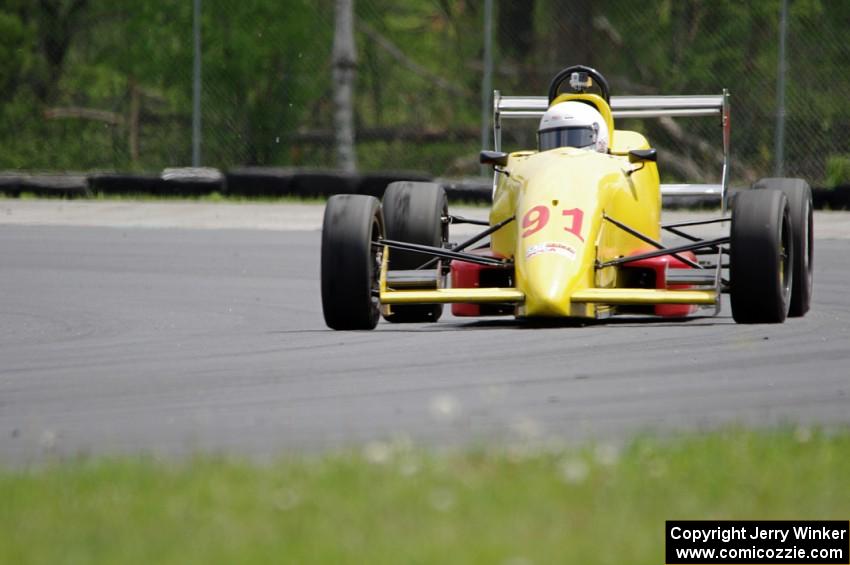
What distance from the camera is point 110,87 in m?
23.8

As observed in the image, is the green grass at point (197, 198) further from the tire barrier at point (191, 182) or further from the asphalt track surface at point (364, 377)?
the asphalt track surface at point (364, 377)

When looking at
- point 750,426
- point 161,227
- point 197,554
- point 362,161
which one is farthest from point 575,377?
point 362,161

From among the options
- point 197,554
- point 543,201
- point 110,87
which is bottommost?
point 197,554

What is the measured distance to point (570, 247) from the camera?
881 centimetres

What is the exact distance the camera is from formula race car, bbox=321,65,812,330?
28.4 feet

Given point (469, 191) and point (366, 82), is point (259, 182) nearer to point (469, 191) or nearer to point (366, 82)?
point (469, 191)

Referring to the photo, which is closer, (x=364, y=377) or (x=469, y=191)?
(x=364, y=377)

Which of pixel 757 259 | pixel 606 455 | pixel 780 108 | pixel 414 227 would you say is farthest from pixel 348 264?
pixel 780 108

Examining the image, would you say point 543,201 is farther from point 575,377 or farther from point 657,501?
point 657,501

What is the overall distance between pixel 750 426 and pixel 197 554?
2.45 metres

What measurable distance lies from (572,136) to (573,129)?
43mm

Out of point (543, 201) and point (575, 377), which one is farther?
point (543, 201)

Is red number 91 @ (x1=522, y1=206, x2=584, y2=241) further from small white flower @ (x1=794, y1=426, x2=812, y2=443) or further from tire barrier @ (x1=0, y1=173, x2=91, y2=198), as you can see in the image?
tire barrier @ (x1=0, y1=173, x2=91, y2=198)

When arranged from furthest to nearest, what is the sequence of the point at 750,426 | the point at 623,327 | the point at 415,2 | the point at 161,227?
1. the point at 415,2
2. the point at 161,227
3. the point at 623,327
4. the point at 750,426
